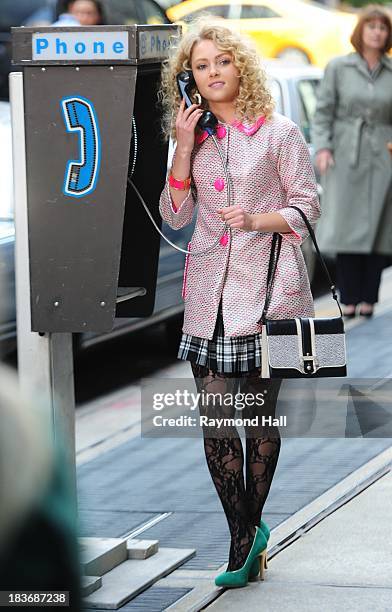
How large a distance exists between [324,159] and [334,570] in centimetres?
522

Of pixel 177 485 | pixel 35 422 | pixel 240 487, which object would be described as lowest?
pixel 177 485

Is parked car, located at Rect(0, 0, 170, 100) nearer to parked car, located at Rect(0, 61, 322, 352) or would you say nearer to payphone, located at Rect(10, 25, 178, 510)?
parked car, located at Rect(0, 61, 322, 352)

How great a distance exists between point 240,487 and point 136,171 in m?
1.18

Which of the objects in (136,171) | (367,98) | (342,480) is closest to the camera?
(136,171)

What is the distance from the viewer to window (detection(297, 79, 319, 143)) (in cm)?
1111

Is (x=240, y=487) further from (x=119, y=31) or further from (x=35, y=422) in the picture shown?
(x=35, y=422)

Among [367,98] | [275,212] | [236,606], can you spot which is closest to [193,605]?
[236,606]

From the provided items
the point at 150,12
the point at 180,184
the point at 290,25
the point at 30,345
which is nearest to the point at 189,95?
the point at 180,184

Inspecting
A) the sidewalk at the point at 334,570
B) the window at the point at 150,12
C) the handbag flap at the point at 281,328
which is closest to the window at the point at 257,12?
the window at the point at 150,12

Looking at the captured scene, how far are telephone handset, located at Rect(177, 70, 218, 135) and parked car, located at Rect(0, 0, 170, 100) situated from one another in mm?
8474

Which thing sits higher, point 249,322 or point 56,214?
point 56,214

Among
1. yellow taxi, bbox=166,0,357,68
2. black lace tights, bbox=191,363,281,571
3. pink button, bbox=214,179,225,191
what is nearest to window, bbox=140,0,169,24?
yellow taxi, bbox=166,0,357,68

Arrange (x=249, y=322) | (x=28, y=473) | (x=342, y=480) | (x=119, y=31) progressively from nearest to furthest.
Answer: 1. (x=28, y=473)
2. (x=119, y=31)
3. (x=249, y=322)
4. (x=342, y=480)

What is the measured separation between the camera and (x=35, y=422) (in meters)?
2.01
